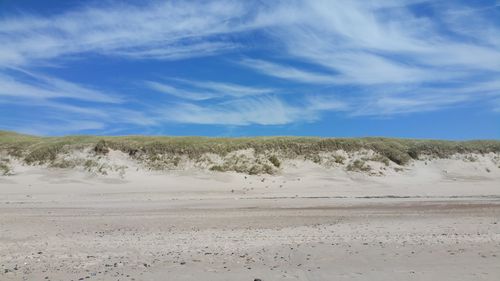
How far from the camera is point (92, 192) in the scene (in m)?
24.0

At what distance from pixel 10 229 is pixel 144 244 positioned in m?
4.73

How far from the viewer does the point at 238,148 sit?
30.9 meters

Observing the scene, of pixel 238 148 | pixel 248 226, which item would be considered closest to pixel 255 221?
pixel 248 226

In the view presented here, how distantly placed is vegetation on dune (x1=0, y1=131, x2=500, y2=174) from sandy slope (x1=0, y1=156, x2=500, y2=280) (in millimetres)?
1331

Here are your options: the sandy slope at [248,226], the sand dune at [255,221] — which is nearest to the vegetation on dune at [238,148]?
the sand dune at [255,221]

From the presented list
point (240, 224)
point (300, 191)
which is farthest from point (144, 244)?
point (300, 191)

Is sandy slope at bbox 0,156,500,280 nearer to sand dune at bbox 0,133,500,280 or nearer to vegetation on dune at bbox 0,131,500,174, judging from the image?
sand dune at bbox 0,133,500,280

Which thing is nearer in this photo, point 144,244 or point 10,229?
point 144,244

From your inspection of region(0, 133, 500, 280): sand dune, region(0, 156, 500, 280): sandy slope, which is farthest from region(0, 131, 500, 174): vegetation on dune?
region(0, 156, 500, 280): sandy slope

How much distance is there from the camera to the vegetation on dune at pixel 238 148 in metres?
29.3

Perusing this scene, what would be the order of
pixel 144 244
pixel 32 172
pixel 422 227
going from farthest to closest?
pixel 32 172, pixel 422 227, pixel 144 244

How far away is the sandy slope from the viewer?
348 inches

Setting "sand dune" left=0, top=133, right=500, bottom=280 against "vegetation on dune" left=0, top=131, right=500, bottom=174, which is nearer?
"sand dune" left=0, top=133, right=500, bottom=280

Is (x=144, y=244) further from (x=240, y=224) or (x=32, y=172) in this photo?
(x=32, y=172)
